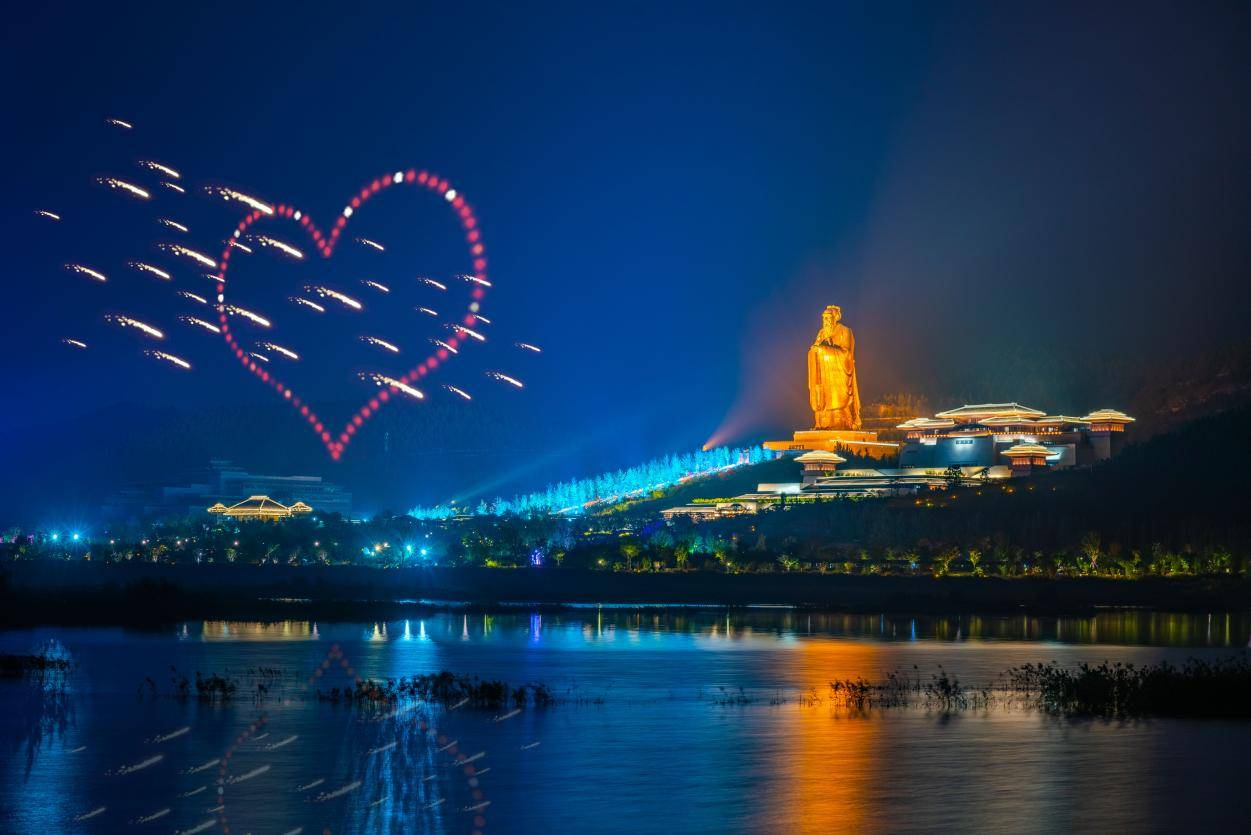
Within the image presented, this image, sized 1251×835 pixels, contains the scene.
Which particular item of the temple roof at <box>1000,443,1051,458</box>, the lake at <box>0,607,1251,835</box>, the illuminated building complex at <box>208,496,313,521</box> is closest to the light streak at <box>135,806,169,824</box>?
the lake at <box>0,607,1251,835</box>

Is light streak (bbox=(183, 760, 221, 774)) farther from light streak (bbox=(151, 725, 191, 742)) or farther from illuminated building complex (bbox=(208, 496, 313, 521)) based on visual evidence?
illuminated building complex (bbox=(208, 496, 313, 521))

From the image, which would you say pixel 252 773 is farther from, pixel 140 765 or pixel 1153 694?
pixel 1153 694

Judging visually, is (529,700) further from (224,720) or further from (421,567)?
(421,567)

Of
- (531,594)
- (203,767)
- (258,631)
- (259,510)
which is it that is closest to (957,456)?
(531,594)

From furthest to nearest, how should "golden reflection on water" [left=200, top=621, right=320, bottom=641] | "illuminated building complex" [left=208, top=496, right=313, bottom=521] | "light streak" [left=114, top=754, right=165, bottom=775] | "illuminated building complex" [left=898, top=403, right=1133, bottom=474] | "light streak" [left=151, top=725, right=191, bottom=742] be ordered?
1. "illuminated building complex" [left=208, top=496, right=313, bottom=521]
2. "illuminated building complex" [left=898, top=403, right=1133, bottom=474]
3. "golden reflection on water" [left=200, top=621, right=320, bottom=641]
4. "light streak" [left=151, top=725, right=191, bottom=742]
5. "light streak" [left=114, top=754, right=165, bottom=775]

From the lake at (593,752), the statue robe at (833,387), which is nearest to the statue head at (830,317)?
the statue robe at (833,387)

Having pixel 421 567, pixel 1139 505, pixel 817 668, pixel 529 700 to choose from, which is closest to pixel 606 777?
pixel 529 700

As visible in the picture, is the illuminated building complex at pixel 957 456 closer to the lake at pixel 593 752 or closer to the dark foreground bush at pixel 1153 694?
the lake at pixel 593 752
